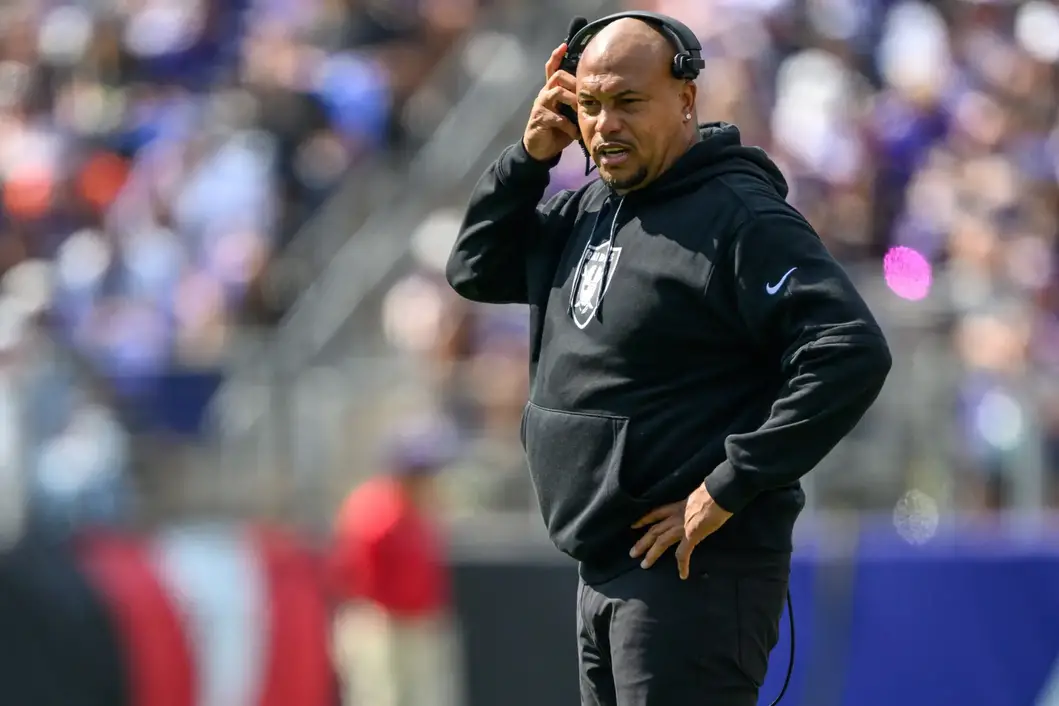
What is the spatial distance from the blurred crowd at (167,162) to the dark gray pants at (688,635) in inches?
233

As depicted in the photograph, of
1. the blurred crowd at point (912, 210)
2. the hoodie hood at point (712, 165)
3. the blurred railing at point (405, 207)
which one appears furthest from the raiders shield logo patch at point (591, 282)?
the blurred railing at point (405, 207)

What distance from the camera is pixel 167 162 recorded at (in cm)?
1238

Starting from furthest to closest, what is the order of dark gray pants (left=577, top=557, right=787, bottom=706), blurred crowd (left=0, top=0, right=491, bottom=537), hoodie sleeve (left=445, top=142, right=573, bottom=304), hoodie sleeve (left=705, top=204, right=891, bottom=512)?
blurred crowd (left=0, top=0, right=491, bottom=537), hoodie sleeve (left=445, top=142, right=573, bottom=304), dark gray pants (left=577, top=557, right=787, bottom=706), hoodie sleeve (left=705, top=204, right=891, bottom=512)

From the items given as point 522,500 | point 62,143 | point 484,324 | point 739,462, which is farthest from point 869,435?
point 62,143

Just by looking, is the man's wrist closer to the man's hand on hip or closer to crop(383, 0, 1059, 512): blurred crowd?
the man's hand on hip

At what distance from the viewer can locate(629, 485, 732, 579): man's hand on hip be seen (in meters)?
3.56

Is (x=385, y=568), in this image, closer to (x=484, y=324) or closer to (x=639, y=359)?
(x=484, y=324)

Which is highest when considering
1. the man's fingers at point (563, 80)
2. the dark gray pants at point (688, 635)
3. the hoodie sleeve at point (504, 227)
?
the man's fingers at point (563, 80)

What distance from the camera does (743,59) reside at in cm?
1045

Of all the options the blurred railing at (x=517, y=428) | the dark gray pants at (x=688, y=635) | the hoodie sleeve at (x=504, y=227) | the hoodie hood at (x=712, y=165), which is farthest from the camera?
the blurred railing at (x=517, y=428)

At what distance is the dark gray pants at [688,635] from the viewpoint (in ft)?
11.8

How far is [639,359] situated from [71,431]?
594cm

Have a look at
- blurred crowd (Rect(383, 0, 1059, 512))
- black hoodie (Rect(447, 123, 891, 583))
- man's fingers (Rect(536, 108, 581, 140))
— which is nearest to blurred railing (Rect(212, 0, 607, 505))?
blurred crowd (Rect(383, 0, 1059, 512))

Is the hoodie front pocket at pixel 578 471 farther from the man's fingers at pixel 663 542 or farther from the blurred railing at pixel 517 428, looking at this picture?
the blurred railing at pixel 517 428
